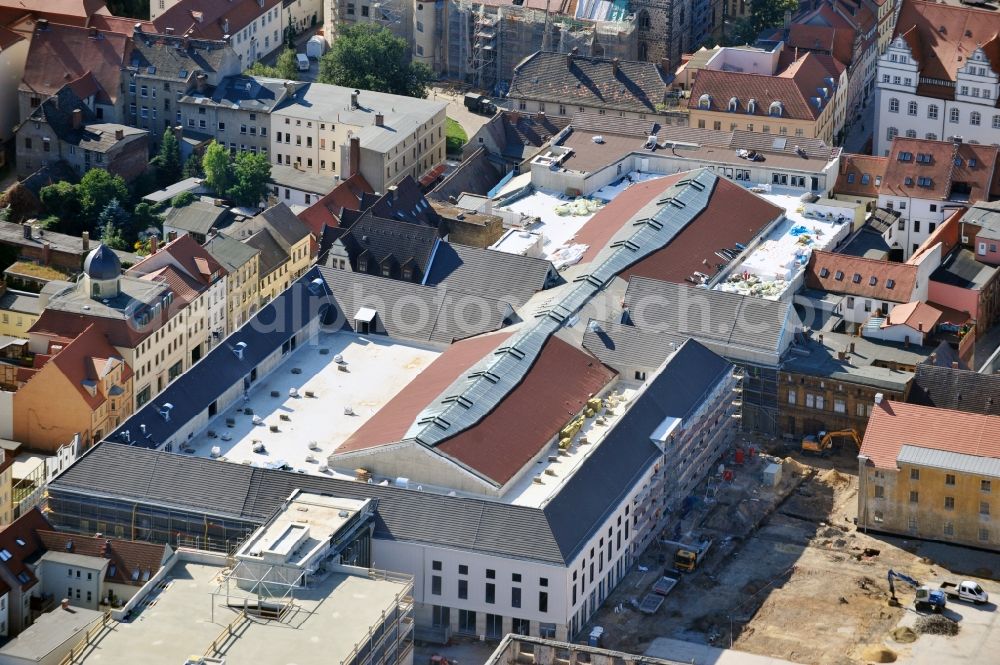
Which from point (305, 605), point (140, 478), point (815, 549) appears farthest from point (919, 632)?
point (140, 478)

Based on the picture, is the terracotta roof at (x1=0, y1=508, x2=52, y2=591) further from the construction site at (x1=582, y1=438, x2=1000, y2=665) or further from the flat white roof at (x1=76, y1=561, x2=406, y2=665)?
the construction site at (x1=582, y1=438, x2=1000, y2=665)

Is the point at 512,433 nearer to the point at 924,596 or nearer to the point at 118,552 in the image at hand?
the point at 118,552

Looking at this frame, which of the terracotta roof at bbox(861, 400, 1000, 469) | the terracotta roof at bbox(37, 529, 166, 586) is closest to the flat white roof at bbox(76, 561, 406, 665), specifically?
the terracotta roof at bbox(37, 529, 166, 586)

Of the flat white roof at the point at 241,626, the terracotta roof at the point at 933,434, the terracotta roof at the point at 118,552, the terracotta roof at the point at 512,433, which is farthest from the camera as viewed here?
the terracotta roof at the point at 933,434

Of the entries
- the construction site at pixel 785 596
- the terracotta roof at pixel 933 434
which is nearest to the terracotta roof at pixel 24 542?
the construction site at pixel 785 596

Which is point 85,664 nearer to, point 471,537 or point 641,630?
point 471,537

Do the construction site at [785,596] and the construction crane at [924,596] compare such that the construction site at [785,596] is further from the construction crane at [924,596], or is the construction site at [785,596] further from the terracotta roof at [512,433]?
the terracotta roof at [512,433]
